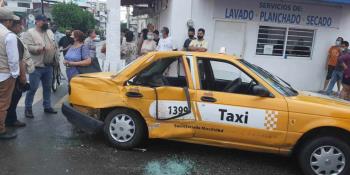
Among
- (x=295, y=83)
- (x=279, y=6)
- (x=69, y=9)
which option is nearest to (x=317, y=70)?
(x=295, y=83)

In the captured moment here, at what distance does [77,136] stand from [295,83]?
8099mm

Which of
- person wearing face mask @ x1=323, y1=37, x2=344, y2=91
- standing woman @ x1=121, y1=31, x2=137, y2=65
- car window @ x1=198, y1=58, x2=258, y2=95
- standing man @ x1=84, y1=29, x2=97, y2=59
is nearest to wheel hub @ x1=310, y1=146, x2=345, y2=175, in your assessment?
car window @ x1=198, y1=58, x2=258, y2=95

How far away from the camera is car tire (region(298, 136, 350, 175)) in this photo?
15.0ft

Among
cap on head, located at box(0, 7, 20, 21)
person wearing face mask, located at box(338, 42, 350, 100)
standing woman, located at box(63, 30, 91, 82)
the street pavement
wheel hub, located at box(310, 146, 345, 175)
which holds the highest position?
cap on head, located at box(0, 7, 20, 21)

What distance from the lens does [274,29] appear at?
1144 centimetres

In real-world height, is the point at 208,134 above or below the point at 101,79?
below

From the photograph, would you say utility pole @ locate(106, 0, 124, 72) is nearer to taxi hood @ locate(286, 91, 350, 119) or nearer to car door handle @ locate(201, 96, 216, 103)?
car door handle @ locate(201, 96, 216, 103)

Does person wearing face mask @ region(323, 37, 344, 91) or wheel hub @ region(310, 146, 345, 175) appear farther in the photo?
person wearing face mask @ region(323, 37, 344, 91)

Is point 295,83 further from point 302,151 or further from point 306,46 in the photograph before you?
point 302,151

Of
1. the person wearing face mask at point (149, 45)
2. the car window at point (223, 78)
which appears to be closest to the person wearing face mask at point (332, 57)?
the person wearing face mask at point (149, 45)

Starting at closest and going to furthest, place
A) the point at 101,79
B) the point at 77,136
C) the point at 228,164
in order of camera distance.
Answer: the point at 228,164
the point at 101,79
the point at 77,136

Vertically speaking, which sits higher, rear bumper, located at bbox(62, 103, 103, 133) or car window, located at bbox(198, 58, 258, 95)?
car window, located at bbox(198, 58, 258, 95)

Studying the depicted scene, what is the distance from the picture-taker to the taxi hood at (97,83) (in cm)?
532

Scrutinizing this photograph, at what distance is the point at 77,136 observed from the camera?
19.4ft
